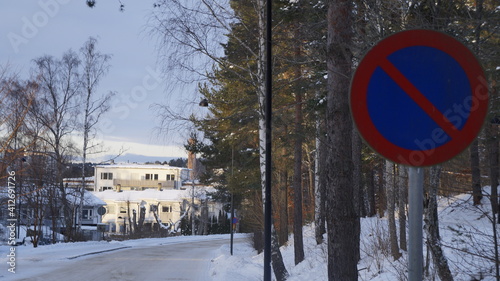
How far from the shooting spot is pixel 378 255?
45.1 feet

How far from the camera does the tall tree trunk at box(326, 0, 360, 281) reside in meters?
7.41

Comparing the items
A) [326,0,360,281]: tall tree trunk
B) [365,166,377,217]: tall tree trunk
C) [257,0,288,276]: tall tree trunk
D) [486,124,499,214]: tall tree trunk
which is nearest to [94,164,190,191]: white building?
[365,166,377,217]: tall tree trunk

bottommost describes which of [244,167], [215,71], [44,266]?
[44,266]

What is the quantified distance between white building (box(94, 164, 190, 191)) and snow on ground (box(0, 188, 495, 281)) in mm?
74333

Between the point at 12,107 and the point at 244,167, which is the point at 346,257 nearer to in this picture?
the point at 12,107

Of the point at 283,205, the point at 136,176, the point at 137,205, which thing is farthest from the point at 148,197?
the point at 283,205

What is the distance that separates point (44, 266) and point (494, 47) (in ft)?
64.0

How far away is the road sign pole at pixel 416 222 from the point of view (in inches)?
104

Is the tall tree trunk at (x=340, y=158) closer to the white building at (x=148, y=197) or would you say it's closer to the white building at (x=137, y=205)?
the white building at (x=148, y=197)

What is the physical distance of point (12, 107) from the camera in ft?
70.4

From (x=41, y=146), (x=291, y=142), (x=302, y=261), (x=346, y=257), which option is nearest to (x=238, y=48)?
(x=291, y=142)

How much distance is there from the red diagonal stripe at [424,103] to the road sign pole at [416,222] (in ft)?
0.80

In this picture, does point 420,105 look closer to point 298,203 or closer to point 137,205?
point 298,203

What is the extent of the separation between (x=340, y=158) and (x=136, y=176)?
105322 millimetres
